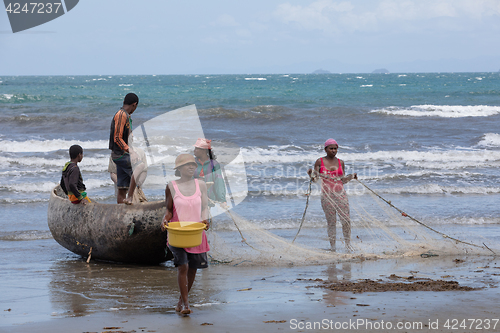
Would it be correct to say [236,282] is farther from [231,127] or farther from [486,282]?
[231,127]

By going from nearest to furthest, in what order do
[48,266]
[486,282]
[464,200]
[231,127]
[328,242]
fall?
[486,282] < [48,266] < [328,242] < [464,200] < [231,127]

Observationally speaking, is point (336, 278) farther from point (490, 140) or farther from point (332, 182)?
point (490, 140)

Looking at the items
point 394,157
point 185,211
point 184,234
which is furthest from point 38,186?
point 394,157

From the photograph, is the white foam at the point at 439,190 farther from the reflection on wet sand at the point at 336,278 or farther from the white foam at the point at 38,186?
the white foam at the point at 38,186

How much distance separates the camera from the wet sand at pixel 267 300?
3.53 metres

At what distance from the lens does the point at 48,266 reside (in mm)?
5629

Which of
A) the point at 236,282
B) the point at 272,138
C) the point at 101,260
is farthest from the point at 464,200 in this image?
the point at 272,138

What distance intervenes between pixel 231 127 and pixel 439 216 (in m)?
14.0

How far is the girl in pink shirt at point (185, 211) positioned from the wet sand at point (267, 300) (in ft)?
0.91

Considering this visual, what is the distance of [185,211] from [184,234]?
20 cm

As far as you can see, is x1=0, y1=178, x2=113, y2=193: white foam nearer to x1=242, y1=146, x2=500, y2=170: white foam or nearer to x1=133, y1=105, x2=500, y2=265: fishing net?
x1=133, y1=105, x2=500, y2=265: fishing net

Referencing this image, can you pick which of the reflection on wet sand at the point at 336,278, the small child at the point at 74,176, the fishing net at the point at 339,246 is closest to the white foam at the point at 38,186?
the small child at the point at 74,176

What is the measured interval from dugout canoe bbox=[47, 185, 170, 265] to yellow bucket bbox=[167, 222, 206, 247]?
1.61 meters

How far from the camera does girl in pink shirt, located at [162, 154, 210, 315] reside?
380cm
